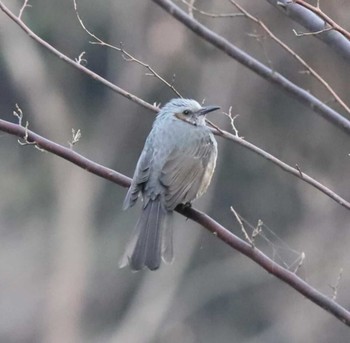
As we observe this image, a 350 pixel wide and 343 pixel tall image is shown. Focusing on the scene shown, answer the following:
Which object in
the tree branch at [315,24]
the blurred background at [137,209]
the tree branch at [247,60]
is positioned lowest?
the blurred background at [137,209]

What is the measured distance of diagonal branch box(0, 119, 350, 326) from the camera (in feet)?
13.4

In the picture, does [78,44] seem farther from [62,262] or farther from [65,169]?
[62,262]

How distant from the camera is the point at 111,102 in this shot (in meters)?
15.6

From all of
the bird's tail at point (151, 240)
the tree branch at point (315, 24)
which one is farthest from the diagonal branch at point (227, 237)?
the tree branch at point (315, 24)

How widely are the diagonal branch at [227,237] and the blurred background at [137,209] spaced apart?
8764 millimetres

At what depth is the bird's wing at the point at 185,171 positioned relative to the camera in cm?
536

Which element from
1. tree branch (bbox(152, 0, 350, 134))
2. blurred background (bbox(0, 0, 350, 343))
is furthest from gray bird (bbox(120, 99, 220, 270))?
blurred background (bbox(0, 0, 350, 343))

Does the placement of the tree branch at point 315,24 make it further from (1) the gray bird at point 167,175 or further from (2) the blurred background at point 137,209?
(2) the blurred background at point 137,209

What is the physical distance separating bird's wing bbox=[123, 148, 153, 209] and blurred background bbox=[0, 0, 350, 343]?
780 centimetres

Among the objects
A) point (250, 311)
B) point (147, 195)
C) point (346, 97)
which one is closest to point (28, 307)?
point (250, 311)

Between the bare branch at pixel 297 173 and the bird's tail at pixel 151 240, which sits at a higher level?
the bare branch at pixel 297 173

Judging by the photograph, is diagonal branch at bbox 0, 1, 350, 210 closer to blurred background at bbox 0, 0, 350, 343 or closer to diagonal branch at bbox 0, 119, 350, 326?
diagonal branch at bbox 0, 119, 350, 326

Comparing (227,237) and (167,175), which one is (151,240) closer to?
(167,175)

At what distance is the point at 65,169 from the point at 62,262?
4.54ft
